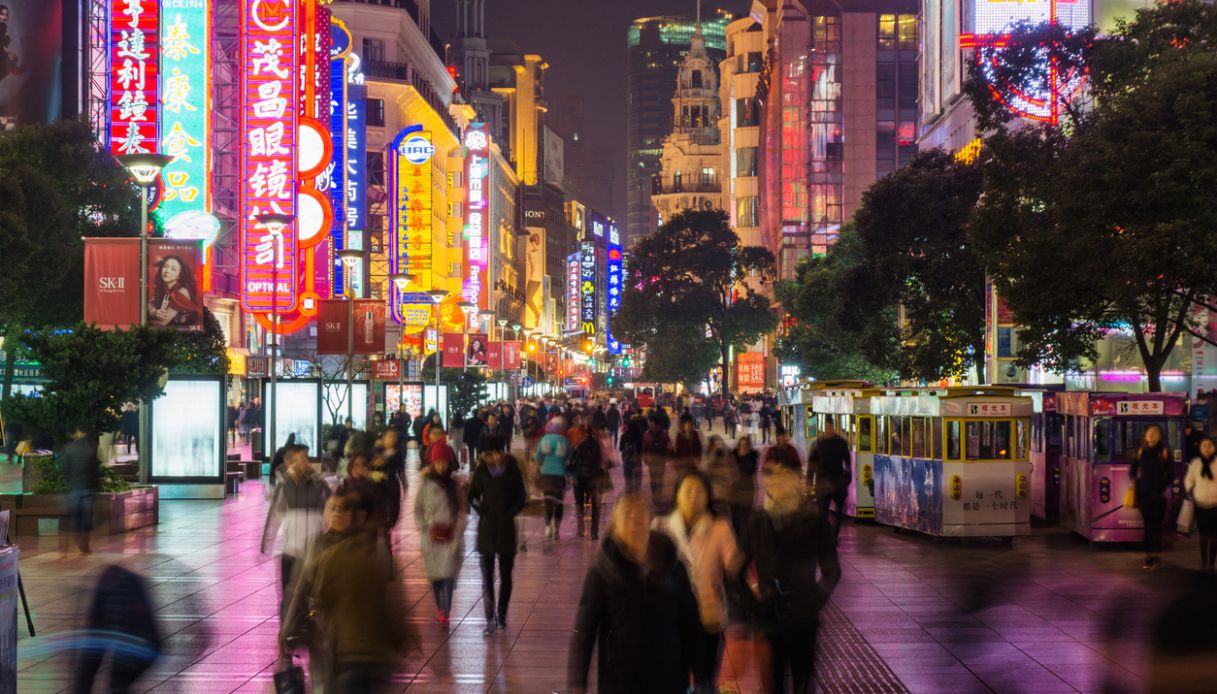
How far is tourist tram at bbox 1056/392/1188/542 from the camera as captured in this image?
65.2 feet

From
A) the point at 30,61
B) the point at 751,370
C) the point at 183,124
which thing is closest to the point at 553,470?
the point at 183,124

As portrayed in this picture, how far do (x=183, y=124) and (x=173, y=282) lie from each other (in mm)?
20555

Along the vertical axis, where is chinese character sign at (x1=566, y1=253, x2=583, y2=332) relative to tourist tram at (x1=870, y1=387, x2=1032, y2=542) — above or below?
above

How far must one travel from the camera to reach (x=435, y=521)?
12.4 metres

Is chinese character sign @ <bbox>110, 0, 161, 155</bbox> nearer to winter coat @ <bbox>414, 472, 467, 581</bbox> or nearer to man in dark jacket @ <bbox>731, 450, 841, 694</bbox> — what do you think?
winter coat @ <bbox>414, 472, 467, 581</bbox>

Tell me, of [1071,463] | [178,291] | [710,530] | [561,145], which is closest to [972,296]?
[1071,463]

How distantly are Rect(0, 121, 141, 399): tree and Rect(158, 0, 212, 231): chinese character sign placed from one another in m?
3.01

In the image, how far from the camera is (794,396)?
31.3 meters

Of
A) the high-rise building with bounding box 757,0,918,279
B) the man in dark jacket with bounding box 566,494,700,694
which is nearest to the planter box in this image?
the man in dark jacket with bounding box 566,494,700,694

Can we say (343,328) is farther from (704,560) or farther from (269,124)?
(704,560)

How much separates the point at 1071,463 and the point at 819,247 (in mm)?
77834

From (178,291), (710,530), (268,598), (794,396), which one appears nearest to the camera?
(710,530)

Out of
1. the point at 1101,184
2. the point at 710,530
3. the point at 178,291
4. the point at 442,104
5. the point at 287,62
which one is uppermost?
the point at 442,104

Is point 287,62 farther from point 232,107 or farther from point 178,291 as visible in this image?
point 178,291
